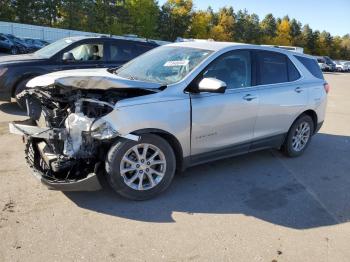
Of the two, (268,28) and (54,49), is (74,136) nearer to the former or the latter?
(54,49)

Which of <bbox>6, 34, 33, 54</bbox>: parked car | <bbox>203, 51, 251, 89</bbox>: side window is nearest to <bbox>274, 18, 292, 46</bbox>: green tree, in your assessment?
<bbox>6, 34, 33, 54</bbox>: parked car

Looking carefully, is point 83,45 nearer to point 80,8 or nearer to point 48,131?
point 48,131

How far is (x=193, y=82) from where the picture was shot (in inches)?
181

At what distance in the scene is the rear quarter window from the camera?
21.4 ft

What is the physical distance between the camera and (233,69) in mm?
5195

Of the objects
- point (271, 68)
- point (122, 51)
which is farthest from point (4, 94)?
point (271, 68)

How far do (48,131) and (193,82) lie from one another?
5.70 feet

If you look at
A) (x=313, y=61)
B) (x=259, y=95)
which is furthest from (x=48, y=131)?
(x=313, y=61)

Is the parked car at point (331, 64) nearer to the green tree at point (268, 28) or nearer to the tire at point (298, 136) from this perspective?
the green tree at point (268, 28)

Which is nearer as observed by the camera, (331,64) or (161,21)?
(331,64)

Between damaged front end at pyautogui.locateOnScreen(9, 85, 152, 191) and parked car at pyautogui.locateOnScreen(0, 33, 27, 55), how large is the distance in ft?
86.5

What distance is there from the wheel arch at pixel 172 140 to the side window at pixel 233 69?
0.90 meters

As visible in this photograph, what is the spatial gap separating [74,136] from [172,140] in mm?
1114

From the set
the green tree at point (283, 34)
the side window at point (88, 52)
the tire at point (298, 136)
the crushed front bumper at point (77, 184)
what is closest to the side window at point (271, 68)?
the tire at point (298, 136)
